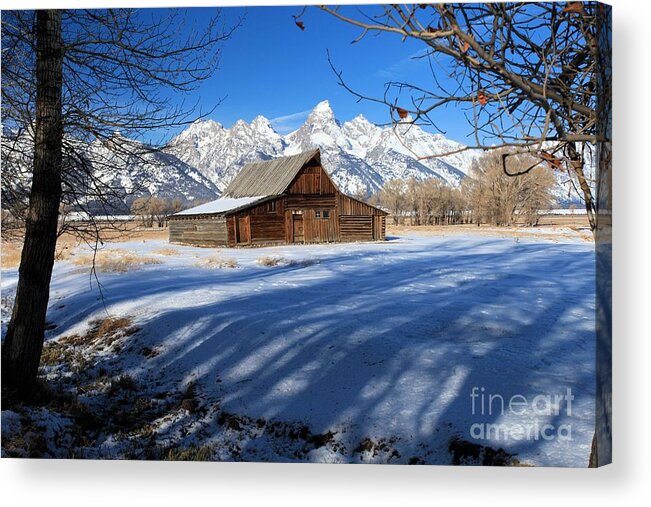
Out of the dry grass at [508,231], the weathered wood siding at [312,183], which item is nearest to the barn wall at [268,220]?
the weathered wood siding at [312,183]

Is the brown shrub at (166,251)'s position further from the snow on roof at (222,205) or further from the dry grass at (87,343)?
the dry grass at (87,343)

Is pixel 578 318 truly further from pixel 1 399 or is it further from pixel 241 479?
pixel 1 399

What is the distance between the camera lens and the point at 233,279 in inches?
218

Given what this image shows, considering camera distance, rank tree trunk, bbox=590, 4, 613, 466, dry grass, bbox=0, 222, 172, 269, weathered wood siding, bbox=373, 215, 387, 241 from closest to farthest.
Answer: tree trunk, bbox=590, 4, 613, 466 → dry grass, bbox=0, 222, 172, 269 → weathered wood siding, bbox=373, 215, 387, 241

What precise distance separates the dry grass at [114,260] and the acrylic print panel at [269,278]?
0.03m

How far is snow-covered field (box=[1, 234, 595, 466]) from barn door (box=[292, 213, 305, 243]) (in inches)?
4.9

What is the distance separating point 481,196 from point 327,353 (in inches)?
87.5

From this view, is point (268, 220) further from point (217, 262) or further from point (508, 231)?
point (508, 231)

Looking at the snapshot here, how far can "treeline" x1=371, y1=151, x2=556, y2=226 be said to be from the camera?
197 inches

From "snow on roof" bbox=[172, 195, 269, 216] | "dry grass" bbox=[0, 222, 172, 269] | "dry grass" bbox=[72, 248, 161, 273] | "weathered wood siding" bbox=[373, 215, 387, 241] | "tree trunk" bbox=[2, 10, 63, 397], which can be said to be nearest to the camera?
"tree trunk" bbox=[2, 10, 63, 397]

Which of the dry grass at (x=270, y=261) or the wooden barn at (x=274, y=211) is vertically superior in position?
the wooden barn at (x=274, y=211)

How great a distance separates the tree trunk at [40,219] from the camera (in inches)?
184

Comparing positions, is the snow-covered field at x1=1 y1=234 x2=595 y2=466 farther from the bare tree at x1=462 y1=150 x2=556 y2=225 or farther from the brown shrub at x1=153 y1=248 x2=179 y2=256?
the bare tree at x1=462 y1=150 x2=556 y2=225

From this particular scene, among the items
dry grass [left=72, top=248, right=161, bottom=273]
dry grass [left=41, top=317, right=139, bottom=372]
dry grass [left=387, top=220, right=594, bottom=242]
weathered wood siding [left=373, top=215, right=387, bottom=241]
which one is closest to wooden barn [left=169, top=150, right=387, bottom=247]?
weathered wood siding [left=373, top=215, right=387, bottom=241]
